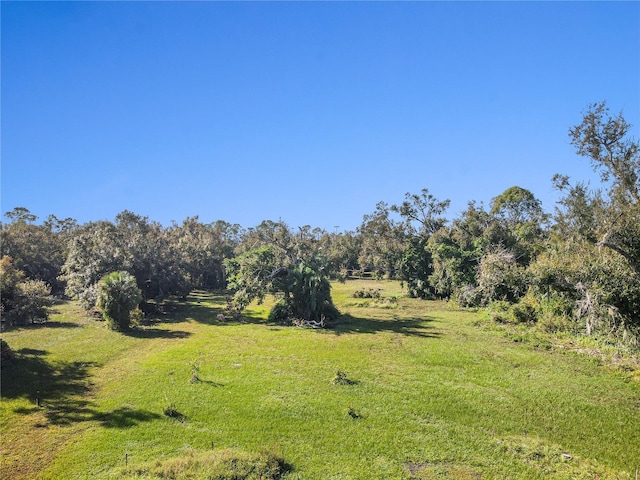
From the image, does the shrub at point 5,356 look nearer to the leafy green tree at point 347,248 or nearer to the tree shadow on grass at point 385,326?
the tree shadow on grass at point 385,326

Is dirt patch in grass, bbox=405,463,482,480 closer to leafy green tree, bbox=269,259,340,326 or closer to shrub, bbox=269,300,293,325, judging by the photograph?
leafy green tree, bbox=269,259,340,326

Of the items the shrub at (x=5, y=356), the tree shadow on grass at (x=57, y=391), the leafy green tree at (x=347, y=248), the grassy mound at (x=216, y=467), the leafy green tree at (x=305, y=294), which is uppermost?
the leafy green tree at (x=347, y=248)

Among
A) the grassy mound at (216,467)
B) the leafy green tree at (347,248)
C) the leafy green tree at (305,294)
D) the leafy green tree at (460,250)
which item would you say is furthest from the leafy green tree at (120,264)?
the leafy green tree at (347,248)

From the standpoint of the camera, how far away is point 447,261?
42.8 m

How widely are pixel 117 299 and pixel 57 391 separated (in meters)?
11.5

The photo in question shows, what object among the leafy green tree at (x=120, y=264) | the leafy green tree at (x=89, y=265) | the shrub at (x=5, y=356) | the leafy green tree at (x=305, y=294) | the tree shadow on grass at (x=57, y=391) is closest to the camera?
the tree shadow on grass at (x=57, y=391)

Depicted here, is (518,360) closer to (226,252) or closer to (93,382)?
(93,382)

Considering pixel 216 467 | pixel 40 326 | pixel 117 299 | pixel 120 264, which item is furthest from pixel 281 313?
pixel 216 467

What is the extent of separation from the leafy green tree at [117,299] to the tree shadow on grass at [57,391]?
236 inches

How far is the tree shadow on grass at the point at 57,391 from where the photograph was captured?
45.4 feet

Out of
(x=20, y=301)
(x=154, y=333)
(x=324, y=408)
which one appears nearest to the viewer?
(x=324, y=408)

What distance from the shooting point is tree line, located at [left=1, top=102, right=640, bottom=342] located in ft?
57.7

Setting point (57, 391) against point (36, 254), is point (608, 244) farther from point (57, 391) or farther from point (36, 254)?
point (36, 254)

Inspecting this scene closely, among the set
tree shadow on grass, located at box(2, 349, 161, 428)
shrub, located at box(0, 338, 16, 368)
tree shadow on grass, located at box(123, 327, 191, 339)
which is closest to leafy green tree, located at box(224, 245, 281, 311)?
tree shadow on grass, located at box(123, 327, 191, 339)
